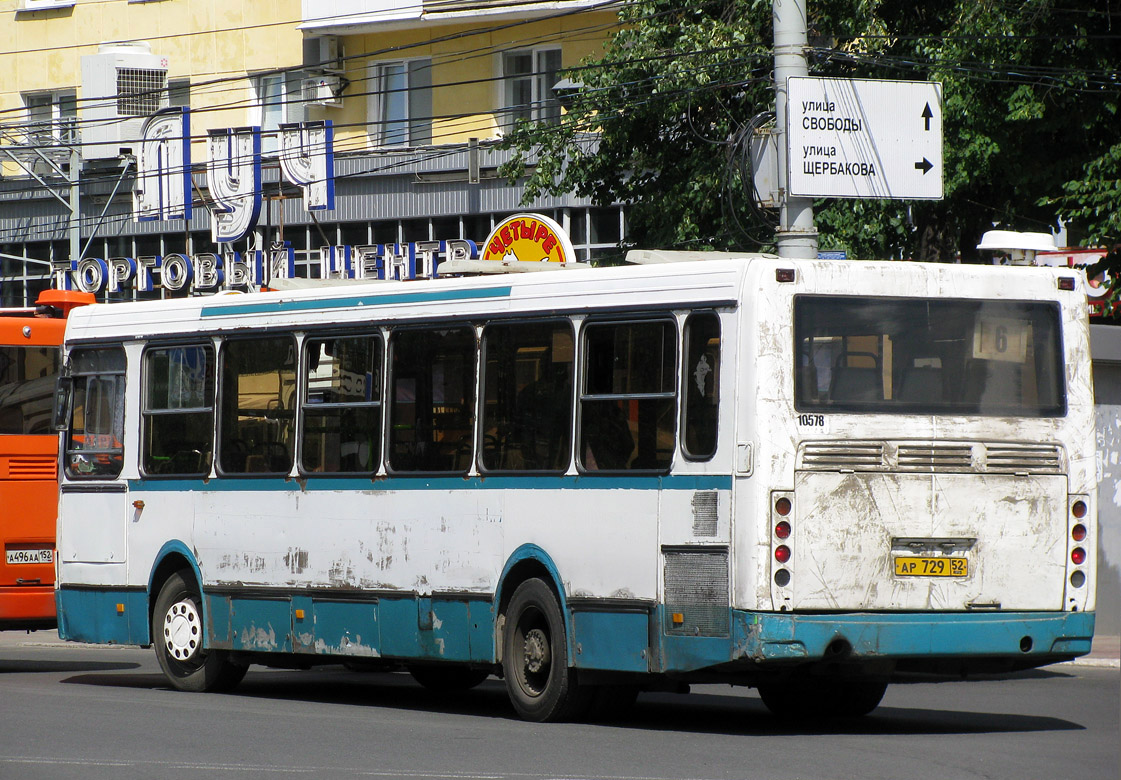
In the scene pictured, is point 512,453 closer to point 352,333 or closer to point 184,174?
point 352,333

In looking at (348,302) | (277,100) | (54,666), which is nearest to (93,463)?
(348,302)

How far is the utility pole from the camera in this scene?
14.5 m

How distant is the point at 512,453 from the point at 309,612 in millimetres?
2266

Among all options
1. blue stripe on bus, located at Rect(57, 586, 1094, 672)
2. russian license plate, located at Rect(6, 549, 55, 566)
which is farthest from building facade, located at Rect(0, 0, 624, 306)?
blue stripe on bus, located at Rect(57, 586, 1094, 672)

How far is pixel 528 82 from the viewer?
3173 cm

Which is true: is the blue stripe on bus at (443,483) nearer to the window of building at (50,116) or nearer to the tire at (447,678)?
the tire at (447,678)

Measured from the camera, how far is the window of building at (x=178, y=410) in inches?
555

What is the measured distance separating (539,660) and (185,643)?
3758 mm

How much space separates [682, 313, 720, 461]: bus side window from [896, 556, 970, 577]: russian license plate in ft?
4.08

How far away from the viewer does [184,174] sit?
3303cm

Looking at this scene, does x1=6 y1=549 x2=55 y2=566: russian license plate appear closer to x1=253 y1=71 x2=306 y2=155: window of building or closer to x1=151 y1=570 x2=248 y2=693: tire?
x1=151 y1=570 x2=248 y2=693: tire

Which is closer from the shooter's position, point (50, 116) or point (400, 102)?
point (400, 102)

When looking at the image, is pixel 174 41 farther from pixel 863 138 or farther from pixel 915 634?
pixel 915 634

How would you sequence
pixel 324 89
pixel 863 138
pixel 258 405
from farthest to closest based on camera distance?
pixel 324 89 → pixel 863 138 → pixel 258 405
